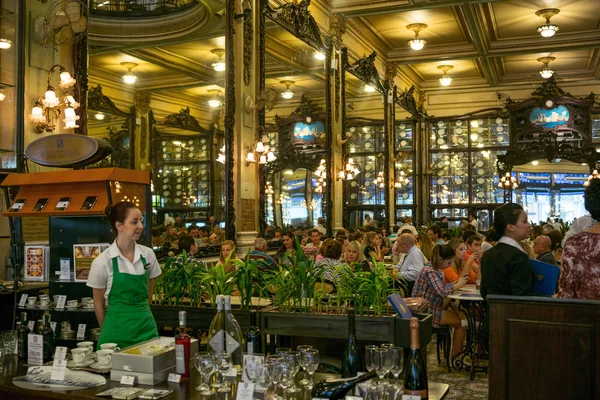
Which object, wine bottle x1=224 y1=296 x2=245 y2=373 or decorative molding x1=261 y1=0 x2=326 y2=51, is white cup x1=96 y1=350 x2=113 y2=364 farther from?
decorative molding x1=261 y1=0 x2=326 y2=51

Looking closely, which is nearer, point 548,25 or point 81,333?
point 81,333

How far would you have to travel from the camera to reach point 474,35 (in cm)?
1430

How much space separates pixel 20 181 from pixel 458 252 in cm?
487

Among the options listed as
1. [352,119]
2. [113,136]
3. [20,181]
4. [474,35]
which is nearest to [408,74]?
[474,35]

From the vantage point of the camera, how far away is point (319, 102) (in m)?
12.5

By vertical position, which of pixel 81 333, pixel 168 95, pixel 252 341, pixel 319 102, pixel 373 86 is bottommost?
pixel 81 333

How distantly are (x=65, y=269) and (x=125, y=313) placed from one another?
1.32 m

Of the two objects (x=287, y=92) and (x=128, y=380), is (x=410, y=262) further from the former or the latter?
(x=128, y=380)

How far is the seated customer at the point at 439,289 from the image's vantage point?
19.5 ft

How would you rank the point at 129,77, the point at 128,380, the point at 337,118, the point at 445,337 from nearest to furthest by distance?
the point at 128,380, the point at 445,337, the point at 129,77, the point at 337,118

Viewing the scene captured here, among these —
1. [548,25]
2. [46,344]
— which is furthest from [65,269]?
[548,25]

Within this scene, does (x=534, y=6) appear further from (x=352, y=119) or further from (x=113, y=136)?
(x=113, y=136)

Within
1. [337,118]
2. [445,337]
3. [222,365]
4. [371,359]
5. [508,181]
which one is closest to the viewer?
[371,359]

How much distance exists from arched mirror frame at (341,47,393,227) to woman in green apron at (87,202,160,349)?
982cm
